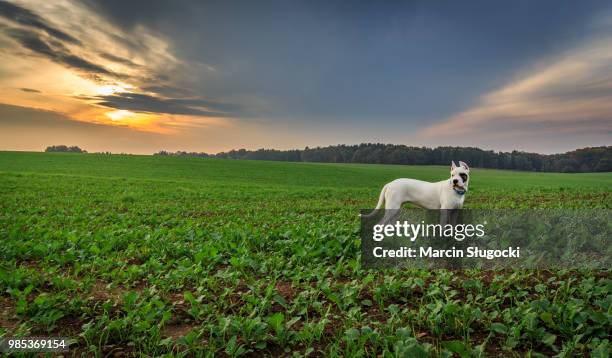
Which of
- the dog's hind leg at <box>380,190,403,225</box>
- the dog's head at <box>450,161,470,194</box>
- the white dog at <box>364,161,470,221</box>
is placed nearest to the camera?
the dog's head at <box>450,161,470,194</box>

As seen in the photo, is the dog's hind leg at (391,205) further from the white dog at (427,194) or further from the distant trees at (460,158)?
the distant trees at (460,158)

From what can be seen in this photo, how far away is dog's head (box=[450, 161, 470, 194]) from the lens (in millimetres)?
8039

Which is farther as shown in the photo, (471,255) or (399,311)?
(471,255)

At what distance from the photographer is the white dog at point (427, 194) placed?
8266mm

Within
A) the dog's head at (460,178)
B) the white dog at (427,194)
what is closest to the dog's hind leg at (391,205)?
the white dog at (427,194)

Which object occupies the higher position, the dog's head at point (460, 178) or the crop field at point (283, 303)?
the dog's head at point (460, 178)

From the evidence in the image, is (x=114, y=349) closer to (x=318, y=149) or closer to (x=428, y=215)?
(x=428, y=215)

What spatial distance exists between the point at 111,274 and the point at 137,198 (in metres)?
17.7

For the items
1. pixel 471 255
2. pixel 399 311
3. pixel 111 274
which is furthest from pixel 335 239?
pixel 111 274

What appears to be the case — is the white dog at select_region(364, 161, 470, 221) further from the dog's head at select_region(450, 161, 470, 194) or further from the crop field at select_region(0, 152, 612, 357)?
the crop field at select_region(0, 152, 612, 357)

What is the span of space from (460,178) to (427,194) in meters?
0.97

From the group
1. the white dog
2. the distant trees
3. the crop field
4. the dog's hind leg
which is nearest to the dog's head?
the white dog

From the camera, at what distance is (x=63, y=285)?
21.8 feet

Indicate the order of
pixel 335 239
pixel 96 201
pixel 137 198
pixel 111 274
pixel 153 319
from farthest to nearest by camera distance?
pixel 137 198, pixel 96 201, pixel 335 239, pixel 111 274, pixel 153 319
